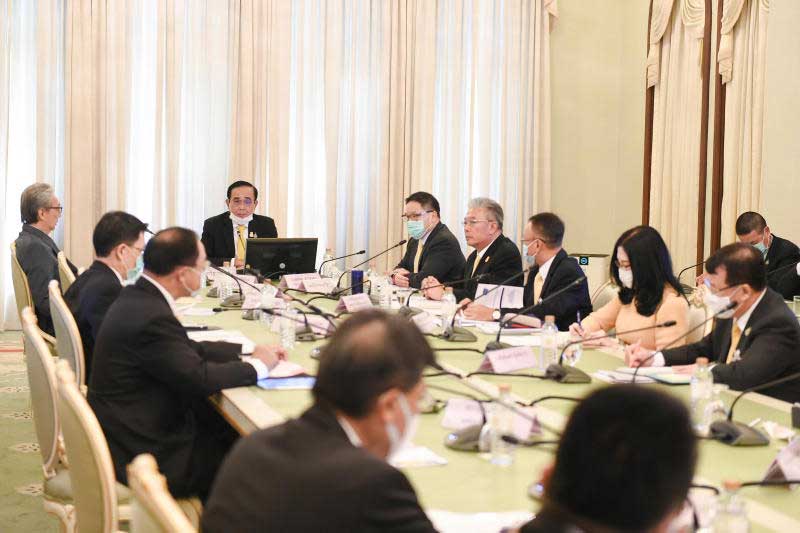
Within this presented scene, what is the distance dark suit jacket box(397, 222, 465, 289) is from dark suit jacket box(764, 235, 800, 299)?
2.29 meters

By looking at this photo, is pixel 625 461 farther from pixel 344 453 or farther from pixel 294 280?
pixel 294 280

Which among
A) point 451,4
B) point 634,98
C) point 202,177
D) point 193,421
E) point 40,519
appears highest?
point 451,4

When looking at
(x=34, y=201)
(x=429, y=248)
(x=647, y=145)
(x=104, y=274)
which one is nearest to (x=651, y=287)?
(x=104, y=274)

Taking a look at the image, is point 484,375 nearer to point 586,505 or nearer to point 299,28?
point 586,505

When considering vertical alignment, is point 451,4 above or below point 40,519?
above

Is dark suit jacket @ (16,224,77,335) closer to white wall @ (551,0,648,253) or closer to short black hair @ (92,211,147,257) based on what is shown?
short black hair @ (92,211,147,257)

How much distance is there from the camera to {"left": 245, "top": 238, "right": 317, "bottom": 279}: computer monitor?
19.0 feet

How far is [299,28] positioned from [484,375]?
602 cm

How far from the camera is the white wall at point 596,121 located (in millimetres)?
9422

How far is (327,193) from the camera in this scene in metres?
8.55

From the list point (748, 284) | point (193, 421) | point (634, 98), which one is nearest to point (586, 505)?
point (193, 421)

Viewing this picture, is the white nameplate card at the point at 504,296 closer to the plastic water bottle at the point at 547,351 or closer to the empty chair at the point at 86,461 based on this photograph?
the plastic water bottle at the point at 547,351

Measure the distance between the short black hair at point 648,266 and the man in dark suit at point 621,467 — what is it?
296 centimetres

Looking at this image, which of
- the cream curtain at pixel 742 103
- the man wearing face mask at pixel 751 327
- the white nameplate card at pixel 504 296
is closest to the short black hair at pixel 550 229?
the white nameplate card at pixel 504 296
